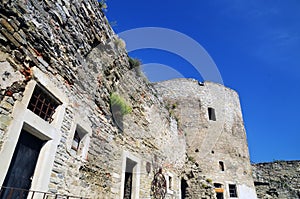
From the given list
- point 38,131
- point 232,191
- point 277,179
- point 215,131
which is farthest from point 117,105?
point 277,179

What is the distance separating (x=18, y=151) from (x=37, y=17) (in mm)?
2000

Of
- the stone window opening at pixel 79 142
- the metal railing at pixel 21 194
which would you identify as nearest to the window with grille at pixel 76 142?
the stone window opening at pixel 79 142

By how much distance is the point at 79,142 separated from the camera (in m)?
4.20

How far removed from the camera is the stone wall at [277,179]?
13.5 metres

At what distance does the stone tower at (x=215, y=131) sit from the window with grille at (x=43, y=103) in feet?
26.9

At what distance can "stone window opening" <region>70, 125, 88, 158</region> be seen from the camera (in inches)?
159

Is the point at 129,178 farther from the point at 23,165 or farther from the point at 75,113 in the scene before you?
the point at 23,165

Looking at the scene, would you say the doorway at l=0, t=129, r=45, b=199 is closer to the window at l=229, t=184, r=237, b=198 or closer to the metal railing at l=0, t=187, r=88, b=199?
the metal railing at l=0, t=187, r=88, b=199

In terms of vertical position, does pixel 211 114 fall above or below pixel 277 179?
above

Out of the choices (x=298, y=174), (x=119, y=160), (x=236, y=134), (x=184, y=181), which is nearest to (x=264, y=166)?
(x=298, y=174)

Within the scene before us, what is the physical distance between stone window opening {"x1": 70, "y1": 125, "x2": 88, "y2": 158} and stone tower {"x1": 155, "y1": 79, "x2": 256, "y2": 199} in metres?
7.41

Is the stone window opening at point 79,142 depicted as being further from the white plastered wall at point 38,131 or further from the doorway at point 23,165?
the doorway at point 23,165

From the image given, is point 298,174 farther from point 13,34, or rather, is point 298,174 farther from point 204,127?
point 13,34

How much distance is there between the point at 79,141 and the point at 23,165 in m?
1.28
